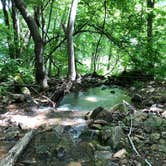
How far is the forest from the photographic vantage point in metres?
4.02

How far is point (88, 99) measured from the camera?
8039mm

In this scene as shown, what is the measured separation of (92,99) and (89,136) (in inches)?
135

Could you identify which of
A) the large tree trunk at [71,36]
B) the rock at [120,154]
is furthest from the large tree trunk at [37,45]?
the rock at [120,154]

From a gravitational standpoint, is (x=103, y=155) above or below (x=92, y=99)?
below

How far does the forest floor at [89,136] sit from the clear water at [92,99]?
813 mm

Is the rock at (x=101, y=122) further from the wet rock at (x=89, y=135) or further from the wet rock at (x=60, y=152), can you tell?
the wet rock at (x=60, y=152)

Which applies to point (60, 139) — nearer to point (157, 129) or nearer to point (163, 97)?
point (157, 129)

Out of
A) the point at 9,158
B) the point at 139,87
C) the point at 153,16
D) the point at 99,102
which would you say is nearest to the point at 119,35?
the point at 153,16

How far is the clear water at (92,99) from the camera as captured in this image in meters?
7.27

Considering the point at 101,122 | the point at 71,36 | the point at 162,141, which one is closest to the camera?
the point at 162,141

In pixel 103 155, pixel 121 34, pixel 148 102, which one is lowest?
pixel 103 155

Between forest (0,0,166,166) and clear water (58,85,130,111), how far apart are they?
3 centimetres

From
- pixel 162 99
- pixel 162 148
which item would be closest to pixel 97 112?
pixel 162 148

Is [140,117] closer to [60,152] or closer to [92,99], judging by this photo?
[60,152]
